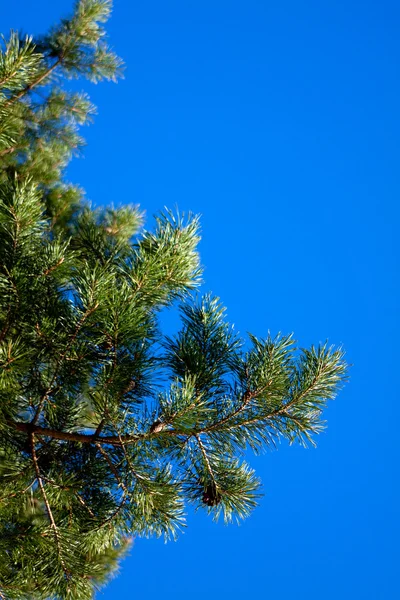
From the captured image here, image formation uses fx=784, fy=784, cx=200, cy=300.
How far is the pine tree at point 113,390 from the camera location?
3.71 feet

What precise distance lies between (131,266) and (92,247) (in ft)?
0.54

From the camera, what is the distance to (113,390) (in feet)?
3.80

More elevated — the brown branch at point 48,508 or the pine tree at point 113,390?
the pine tree at point 113,390

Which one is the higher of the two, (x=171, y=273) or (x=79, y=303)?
(x=171, y=273)

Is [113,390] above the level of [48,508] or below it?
above

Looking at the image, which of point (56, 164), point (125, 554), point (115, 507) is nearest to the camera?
point (115, 507)

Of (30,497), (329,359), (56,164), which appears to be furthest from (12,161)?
(329,359)

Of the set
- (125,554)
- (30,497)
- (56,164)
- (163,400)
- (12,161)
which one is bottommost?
(30,497)

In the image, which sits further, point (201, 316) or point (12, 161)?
point (12, 161)

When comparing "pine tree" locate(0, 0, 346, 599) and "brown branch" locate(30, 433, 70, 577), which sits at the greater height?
"pine tree" locate(0, 0, 346, 599)

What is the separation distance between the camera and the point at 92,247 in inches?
50.3

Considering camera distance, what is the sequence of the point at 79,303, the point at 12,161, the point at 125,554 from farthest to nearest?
the point at 12,161
the point at 125,554
the point at 79,303

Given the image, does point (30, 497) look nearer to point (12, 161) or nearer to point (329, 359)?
point (329, 359)

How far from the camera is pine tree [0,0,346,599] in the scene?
1.13 meters
